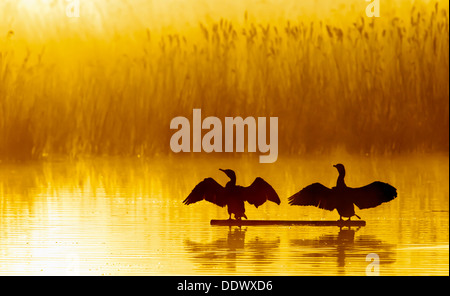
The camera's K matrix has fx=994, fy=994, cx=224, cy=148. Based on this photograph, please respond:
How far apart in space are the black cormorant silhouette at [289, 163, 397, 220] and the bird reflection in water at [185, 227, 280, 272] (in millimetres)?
558

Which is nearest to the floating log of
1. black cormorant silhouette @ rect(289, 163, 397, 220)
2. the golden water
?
the golden water

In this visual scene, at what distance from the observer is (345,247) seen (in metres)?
10.4

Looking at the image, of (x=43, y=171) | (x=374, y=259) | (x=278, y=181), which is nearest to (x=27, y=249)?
(x=374, y=259)

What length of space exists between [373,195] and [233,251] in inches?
71.2

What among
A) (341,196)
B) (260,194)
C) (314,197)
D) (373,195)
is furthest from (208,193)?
(373,195)

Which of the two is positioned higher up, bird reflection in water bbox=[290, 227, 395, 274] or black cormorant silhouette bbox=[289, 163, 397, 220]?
black cormorant silhouette bbox=[289, 163, 397, 220]

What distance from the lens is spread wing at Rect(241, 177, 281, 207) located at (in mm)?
10883

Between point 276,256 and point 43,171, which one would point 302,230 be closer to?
point 276,256

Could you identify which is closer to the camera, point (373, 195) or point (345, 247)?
point (345, 247)

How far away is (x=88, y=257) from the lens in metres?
9.86

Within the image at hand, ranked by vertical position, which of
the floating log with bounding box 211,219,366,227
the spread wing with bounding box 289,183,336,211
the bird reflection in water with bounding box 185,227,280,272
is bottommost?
the bird reflection in water with bounding box 185,227,280,272

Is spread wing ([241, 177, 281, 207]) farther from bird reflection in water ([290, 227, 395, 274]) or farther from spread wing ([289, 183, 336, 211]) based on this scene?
bird reflection in water ([290, 227, 395, 274])

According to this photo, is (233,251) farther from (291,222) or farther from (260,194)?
(291,222)
